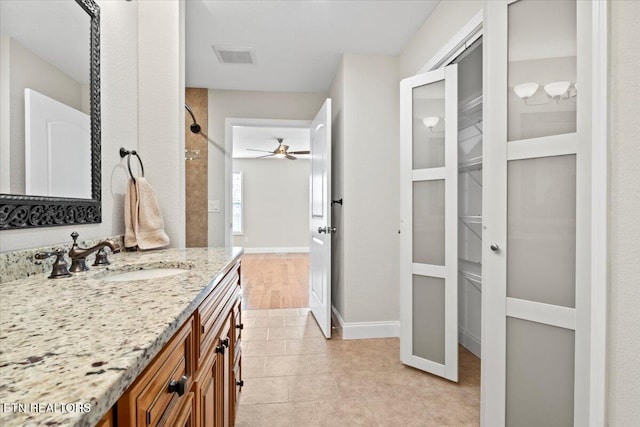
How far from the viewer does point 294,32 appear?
8.14ft

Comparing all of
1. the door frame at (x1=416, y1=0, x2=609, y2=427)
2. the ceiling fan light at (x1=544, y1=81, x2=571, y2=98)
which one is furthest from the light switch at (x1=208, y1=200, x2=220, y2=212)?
the door frame at (x1=416, y1=0, x2=609, y2=427)

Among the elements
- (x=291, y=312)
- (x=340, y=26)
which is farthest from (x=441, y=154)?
(x=291, y=312)

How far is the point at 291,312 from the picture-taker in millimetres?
3547

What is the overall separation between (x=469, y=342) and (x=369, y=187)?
1495mm

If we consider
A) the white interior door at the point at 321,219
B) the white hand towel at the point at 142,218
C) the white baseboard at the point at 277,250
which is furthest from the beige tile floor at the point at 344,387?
the white baseboard at the point at 277,250

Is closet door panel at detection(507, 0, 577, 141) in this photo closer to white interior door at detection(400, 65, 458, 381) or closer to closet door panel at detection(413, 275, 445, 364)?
white interior door at detection(400, 65, 458, 381)

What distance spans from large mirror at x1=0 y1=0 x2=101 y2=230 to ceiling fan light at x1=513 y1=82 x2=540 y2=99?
5.90 feet

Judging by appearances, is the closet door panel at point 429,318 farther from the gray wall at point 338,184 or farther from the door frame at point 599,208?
the door frame at point 599,208

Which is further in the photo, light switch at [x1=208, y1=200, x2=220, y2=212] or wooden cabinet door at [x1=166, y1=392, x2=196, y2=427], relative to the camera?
light switch at [x1=208, y1=200, x2=220, y2=212]

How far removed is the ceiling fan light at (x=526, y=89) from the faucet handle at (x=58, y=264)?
1833 mm

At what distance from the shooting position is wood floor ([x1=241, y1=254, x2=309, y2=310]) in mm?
3939

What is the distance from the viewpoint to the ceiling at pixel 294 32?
2191 millimetres

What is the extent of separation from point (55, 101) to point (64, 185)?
300mm

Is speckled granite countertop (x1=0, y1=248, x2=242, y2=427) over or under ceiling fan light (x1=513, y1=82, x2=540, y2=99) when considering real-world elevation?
under
